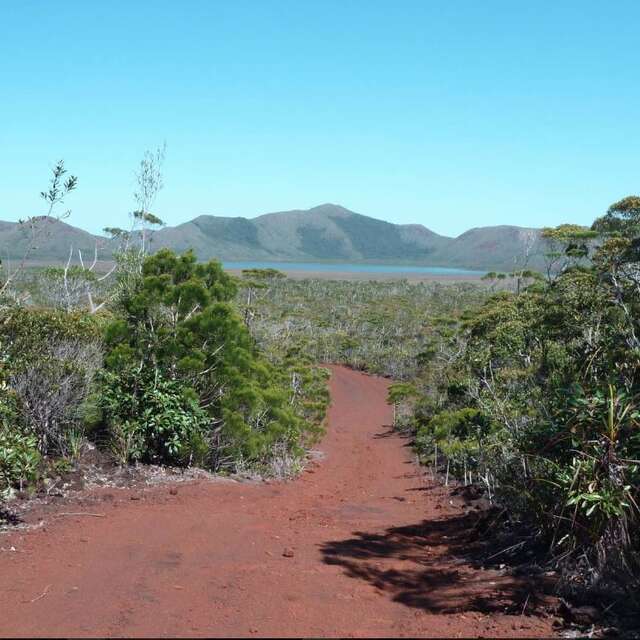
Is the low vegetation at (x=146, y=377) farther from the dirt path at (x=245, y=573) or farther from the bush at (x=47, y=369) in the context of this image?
the dirt path at (x=245, y=573)

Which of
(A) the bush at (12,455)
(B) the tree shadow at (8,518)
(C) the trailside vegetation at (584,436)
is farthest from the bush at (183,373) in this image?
(C) the trailside vegetation at (584,436)

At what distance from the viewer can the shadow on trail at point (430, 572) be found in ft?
18.5

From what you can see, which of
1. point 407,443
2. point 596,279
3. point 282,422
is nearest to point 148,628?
point 596,279

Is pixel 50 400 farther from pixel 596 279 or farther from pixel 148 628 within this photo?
pixel 596 279

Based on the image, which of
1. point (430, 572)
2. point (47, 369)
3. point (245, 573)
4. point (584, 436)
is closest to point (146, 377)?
point (47, 369)

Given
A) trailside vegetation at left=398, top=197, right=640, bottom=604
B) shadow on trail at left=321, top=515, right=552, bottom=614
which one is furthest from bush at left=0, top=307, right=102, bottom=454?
trailside vegetation at left=398, top=197, right=640, bottom=604

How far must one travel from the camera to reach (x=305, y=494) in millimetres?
11742

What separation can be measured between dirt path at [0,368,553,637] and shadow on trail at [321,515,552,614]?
0.06ft

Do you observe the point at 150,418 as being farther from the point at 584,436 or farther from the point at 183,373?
the point at 584,436

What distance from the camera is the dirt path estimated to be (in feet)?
17.4

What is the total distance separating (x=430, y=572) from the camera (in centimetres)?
663

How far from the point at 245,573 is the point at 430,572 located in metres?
1.72

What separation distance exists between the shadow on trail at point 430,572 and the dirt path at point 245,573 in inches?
0.7

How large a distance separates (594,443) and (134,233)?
45.8ft
